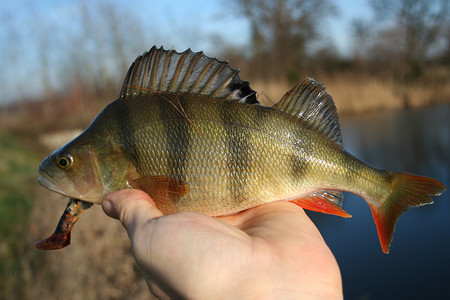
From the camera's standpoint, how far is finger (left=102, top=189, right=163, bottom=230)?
1.72 m

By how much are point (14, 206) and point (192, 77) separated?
28.3 feet

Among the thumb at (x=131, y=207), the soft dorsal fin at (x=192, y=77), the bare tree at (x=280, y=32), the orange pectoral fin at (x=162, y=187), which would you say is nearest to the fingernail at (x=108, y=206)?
the thumb at (x=131, y=207)

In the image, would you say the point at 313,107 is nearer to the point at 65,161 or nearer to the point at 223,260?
the point at 223,260

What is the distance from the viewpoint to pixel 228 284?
59.1 inches

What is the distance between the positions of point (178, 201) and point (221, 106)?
22.6 inches

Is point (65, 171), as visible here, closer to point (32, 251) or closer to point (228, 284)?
point (228, 284)

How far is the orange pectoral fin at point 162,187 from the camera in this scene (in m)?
1.95

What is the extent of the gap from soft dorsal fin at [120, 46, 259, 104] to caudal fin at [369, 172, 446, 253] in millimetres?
943

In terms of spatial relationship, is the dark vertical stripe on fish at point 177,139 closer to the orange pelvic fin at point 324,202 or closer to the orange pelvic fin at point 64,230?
the orange pelvic fin at point 64,230

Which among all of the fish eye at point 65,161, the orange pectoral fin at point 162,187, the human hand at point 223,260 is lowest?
the human hand at point 223,260

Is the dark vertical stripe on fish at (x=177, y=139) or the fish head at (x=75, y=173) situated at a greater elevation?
the dark vertical stripe on fish at (x=177, y=139)

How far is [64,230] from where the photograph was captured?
1951 millimetres

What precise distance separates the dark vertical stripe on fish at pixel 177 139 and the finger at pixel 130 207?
0.21 metres

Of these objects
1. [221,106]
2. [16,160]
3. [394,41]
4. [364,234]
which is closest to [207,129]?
[221,106]
